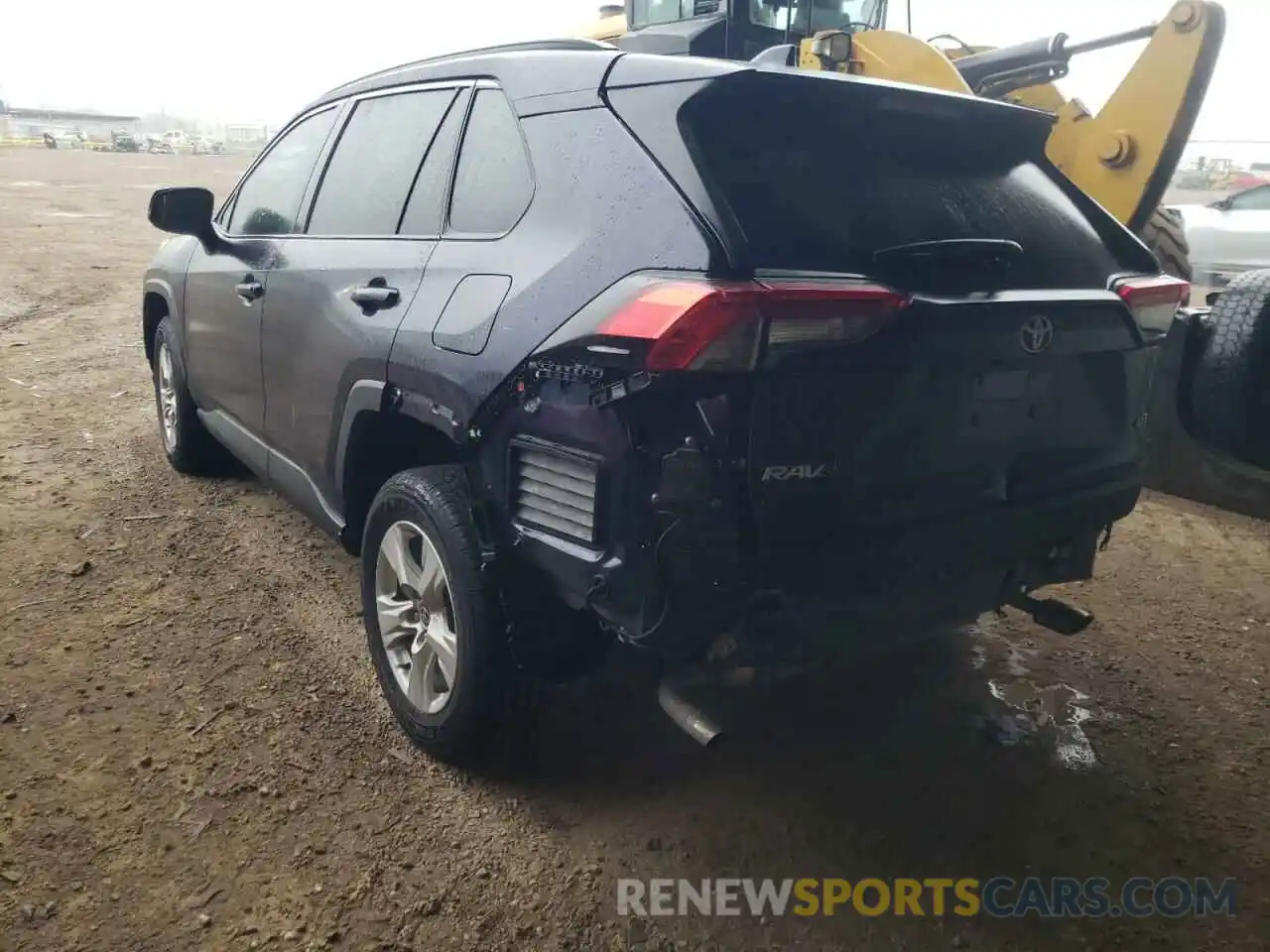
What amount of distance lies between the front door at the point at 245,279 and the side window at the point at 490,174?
1.15 metres

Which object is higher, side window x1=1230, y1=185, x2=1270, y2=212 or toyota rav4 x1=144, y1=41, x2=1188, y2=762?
side window x1=1230, y1=185, x2=1270, y2=212

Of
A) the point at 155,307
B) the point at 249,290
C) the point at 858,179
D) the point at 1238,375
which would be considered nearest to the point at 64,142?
the point at 155,307

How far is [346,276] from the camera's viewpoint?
299 centimetres

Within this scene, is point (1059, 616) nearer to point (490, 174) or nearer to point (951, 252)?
point (951, 252)

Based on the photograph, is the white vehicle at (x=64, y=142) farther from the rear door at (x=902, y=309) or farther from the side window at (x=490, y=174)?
the rear door at (x=902, y=309)

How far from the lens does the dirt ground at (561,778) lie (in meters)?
2.18

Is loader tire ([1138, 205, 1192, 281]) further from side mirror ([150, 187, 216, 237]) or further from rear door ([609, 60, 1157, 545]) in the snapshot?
side mirror ([150, 187, 216, 237])

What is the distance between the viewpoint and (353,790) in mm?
2590

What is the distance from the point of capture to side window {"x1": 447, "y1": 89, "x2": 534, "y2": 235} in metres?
2.46

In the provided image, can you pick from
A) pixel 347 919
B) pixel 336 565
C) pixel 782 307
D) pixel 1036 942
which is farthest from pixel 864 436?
pixel 336 565

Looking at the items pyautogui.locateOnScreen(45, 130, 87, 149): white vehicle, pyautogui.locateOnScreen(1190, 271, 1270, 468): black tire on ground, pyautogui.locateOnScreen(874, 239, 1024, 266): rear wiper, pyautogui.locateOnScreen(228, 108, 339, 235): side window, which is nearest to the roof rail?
pyautogui.locateOnScreen(228, 108, 339, 235): side window

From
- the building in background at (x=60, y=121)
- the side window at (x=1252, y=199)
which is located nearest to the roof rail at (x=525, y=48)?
the side window at (x=1252, y=199)

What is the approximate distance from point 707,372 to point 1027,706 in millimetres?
1959

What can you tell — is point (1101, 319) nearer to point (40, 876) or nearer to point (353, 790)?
point (353, 790)
